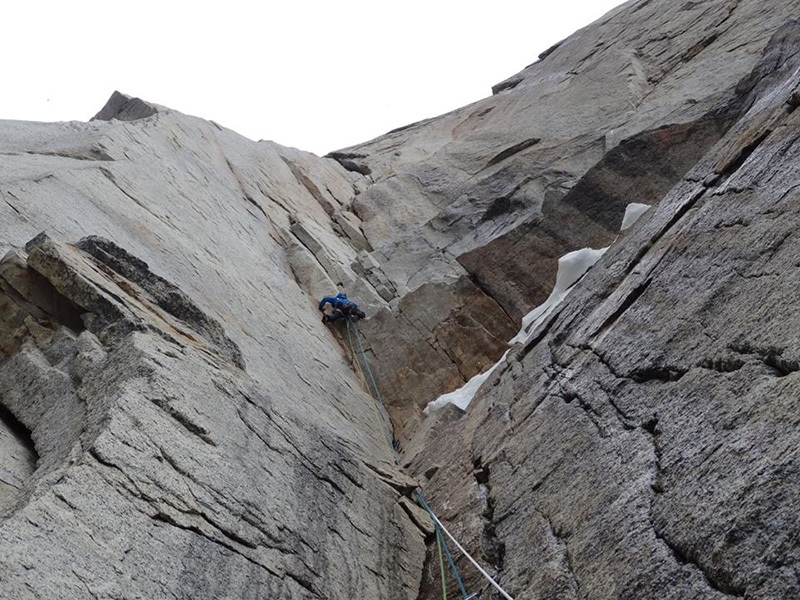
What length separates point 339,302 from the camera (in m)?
17.9

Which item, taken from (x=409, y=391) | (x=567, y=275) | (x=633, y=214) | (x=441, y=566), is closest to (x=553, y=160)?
(x=633, y=214)

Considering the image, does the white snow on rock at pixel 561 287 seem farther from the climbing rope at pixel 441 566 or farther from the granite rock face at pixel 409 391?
the climbing rope at pixel 441 566

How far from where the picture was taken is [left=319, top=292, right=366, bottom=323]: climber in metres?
17.8

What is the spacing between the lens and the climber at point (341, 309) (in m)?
17.8

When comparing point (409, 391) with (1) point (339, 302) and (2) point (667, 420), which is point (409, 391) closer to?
(1) point (339, 302)

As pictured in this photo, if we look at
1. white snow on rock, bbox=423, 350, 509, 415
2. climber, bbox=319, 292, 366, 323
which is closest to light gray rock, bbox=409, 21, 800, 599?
white snow on rock, bbox=423, 350, 509, 415

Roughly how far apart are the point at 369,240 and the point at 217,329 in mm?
13352

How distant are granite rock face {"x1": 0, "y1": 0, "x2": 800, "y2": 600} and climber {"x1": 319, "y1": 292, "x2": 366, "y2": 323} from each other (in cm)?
36

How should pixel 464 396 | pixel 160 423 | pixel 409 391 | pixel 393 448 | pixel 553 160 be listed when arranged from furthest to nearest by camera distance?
pixel 553 160, pixel 409 391, pixel 393 448, pixel 464 396, pixel 160 423

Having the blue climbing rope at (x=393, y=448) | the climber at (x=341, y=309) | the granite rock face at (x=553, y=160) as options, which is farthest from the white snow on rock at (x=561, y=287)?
the climber at (x=341, y=309)

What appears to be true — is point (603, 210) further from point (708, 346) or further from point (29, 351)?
point (29, 351)

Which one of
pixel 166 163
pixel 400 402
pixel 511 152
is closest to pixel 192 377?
pixel 400 402

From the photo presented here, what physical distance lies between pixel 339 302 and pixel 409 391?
2.93m

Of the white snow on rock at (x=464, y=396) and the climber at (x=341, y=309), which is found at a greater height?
the climber at (x=341, y=309)
